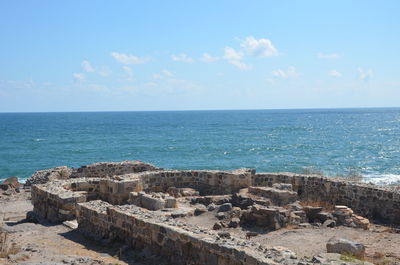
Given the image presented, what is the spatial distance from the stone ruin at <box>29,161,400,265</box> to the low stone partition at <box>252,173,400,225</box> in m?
0.03

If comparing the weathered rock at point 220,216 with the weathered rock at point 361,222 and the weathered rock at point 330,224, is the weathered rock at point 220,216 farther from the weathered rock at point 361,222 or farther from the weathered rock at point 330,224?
the weathered rock at point 361,222

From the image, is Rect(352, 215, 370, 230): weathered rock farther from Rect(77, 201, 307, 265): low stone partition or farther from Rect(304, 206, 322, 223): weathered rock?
Rect(77, 201, 307, 265): low stone partition

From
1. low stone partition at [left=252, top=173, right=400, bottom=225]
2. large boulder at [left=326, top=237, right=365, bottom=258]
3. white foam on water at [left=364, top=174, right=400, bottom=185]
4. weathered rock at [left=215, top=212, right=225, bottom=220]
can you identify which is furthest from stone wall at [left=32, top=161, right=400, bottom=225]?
white foam on water at [left=364, top=174, right=400, bottom=185]

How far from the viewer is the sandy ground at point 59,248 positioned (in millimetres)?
8508

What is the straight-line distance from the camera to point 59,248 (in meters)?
9.89

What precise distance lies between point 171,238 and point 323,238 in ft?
13.7

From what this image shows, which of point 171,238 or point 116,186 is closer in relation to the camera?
point 171,238

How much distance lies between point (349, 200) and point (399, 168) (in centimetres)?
2927

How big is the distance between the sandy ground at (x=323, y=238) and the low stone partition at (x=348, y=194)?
95cm

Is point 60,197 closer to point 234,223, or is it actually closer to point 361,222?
point 234,223

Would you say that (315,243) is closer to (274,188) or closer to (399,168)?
(274,188)

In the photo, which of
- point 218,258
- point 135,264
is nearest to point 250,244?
point 218,258

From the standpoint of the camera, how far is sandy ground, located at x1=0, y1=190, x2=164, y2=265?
851cm

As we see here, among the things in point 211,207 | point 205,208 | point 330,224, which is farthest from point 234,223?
point 330,224
